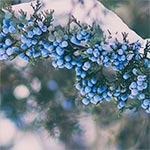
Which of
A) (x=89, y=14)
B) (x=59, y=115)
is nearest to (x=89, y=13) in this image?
(x=89, y=14)

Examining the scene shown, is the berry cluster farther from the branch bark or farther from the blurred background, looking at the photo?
the blurred background

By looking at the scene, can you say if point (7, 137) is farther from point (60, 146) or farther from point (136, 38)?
point (136, 38)

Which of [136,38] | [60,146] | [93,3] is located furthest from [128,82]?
[60,146]

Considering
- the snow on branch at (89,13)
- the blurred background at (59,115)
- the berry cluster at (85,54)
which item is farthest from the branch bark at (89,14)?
the blurred background at (59,115)

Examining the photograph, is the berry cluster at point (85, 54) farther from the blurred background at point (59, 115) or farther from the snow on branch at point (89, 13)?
the blurred background at point (59, 115)

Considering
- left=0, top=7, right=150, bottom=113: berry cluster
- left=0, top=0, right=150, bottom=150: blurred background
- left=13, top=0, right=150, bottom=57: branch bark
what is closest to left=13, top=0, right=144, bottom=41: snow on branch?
left=13, top=0, right=150, bottom=57: branch bark

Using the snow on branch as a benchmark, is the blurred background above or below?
below
